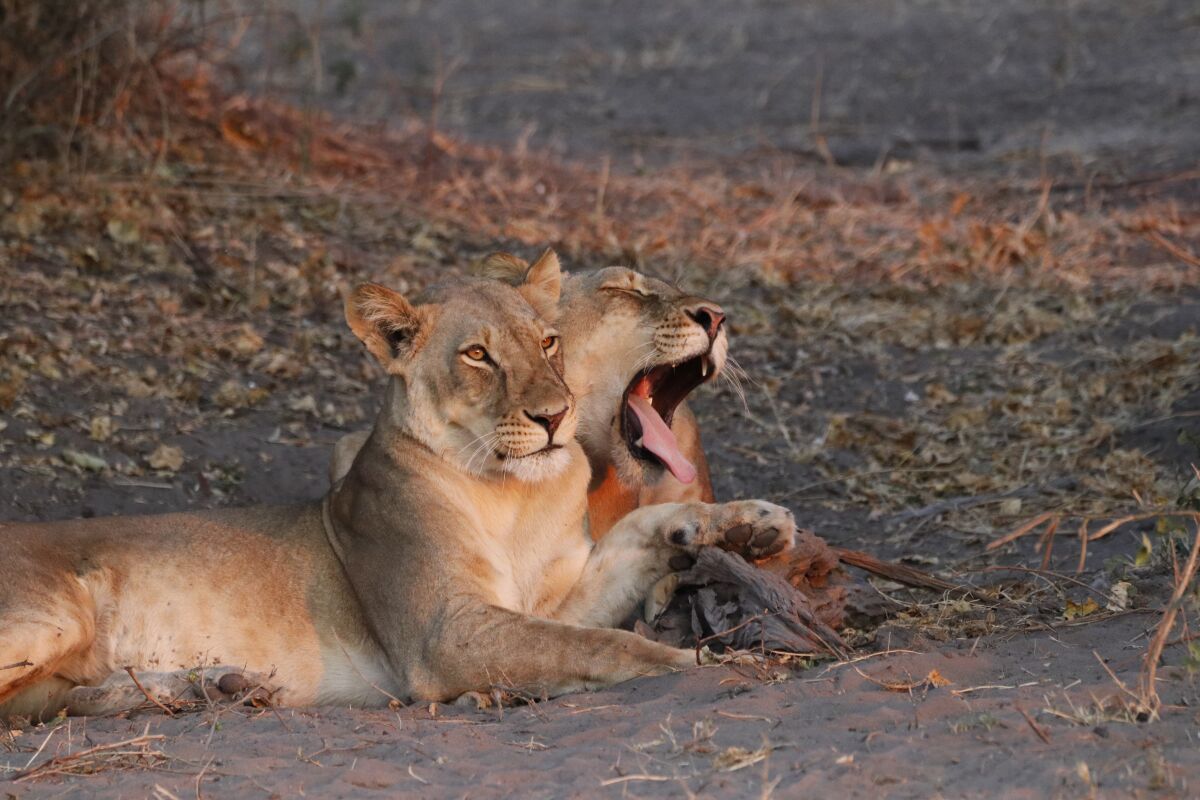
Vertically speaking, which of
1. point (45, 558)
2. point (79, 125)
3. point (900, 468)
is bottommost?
point (900, 468)

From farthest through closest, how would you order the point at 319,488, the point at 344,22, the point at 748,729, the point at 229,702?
1. the point at 344,22
2. the point at 319,488
3. the point at 229,702
4. the point at 748,729

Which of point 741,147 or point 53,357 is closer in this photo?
point 53,357

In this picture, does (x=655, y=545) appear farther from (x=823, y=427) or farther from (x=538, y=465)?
(x=823, y=427)

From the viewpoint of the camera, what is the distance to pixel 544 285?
551 cm

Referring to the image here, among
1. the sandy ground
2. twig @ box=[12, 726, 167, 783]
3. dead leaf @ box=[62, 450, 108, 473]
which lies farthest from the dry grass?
twig @ box=[12, 726, 167, 783]

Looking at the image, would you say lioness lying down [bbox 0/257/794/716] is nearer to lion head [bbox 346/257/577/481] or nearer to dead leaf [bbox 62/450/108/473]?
lion head [bbox 346/257/577/481]

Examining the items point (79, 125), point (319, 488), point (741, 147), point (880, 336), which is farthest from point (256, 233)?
point (741, 147)

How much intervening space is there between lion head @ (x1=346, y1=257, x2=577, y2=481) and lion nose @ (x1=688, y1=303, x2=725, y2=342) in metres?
0.60

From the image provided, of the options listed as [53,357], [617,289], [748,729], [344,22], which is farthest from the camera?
[344,22]

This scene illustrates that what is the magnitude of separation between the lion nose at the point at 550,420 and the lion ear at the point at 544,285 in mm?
660

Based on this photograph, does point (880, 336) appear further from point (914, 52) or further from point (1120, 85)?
point (914, 52)

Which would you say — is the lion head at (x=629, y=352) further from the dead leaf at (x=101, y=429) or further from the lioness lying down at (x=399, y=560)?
the dead leaf at (x=101, y=429)

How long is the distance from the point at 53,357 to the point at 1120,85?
31.4 ft

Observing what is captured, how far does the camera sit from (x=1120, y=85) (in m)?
14.0
